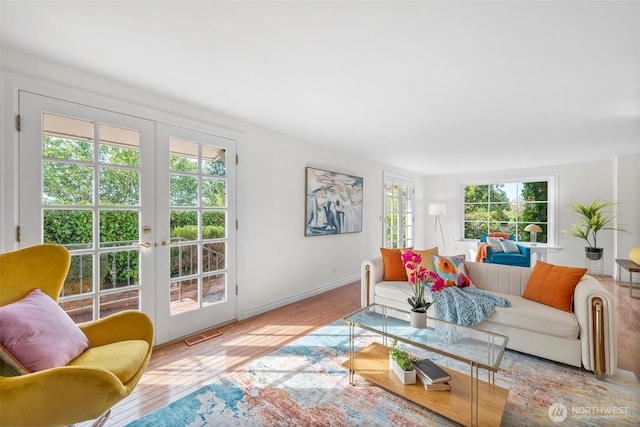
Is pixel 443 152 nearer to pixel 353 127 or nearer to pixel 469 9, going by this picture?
pixel 353 127

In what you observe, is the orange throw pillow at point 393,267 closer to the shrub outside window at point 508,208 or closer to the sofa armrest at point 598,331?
the sofa armrest at point 598,331

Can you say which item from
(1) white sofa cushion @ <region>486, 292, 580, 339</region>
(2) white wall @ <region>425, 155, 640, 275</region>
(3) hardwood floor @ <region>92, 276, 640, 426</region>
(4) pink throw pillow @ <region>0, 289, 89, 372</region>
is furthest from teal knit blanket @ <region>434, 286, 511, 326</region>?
(2) white wall @ <region>425, 155, 640, 275</region>

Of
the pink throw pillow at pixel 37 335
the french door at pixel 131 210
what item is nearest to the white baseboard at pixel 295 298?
the french door at pixel 131 210

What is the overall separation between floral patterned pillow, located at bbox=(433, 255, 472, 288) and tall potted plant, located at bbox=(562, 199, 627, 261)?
3855 millimetres

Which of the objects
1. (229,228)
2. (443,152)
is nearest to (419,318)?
(229,228)

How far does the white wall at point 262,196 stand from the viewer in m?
1.85

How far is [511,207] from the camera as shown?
21.1 feet

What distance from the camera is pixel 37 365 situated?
127cm

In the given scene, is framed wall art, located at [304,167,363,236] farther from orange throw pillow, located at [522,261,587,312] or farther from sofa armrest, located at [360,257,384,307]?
orange throw pillow, located at [522,261,587,312]

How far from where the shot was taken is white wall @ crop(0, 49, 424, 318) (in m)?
1.85

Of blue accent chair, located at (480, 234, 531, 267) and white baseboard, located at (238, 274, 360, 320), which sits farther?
blue accent chair, located at (480, 234, 531, 267)

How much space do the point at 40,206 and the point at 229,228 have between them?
4.88ft
